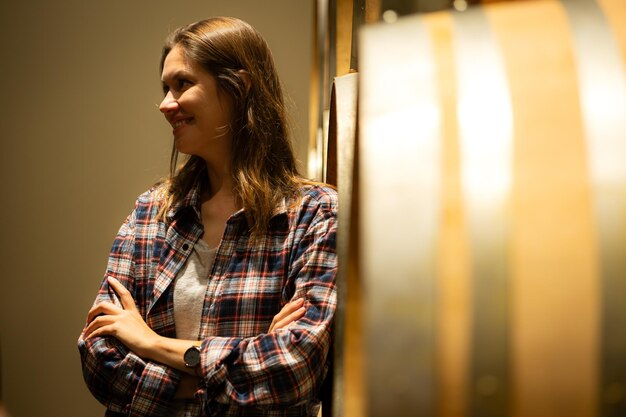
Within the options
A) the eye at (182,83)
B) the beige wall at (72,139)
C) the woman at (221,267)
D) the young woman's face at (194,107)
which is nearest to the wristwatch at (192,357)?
the woman at (221,267)

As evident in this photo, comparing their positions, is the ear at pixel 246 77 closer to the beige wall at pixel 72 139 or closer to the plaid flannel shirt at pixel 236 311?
the plaid flannel shirt at pixel 236 311

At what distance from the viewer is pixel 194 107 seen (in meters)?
1.37

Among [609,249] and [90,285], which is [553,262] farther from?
[90,285]

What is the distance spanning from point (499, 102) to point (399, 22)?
134 millimetres

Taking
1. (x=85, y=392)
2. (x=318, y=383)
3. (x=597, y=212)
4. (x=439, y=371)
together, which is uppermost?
(x=597, y=212)

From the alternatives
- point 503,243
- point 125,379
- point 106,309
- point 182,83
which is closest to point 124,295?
point 106,309

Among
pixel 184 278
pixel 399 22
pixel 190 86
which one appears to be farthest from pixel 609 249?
pixel 190 86

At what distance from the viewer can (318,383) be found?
1141mm

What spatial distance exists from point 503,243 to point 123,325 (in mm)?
934

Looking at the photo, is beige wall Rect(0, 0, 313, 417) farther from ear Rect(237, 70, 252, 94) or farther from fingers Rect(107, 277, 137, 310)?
fingers Rect(107, 277, 137, 310)

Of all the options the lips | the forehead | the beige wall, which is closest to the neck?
the lips

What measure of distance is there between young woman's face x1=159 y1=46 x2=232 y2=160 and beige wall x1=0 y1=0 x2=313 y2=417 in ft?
2.54

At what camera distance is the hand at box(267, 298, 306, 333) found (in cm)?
113

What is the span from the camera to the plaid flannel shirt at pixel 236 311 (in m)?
1.10
